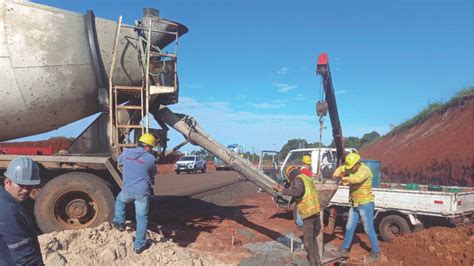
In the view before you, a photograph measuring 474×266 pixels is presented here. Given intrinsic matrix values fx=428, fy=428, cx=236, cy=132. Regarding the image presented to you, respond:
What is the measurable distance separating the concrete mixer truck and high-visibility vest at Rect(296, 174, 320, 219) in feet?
6.63

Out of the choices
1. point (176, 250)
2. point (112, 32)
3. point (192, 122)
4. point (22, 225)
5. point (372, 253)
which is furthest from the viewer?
point (192, 122)

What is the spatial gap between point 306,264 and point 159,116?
166 inches

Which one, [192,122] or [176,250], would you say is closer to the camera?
[176,250]

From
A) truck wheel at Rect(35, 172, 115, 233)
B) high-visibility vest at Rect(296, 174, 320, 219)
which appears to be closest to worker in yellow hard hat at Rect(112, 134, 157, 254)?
truck wheel at Rect(35, 172, 115, 233)

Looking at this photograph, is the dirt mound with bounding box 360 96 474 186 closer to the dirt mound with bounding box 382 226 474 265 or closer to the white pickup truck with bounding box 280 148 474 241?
the white pickup truck with bounding box 280 148 474 241

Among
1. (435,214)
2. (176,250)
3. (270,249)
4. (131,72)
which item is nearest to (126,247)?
(176,250)

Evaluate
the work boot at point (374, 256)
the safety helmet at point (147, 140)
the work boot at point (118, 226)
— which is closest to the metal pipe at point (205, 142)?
the safety helmet at point (147, 140)

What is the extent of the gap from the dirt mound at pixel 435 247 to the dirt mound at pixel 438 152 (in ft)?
32.5

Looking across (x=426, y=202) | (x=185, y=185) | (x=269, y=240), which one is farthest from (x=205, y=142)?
(x=185, y=185)

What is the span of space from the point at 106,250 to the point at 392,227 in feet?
19.4

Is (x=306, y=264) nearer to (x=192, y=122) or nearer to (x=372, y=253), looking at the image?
(x=372, y=253)

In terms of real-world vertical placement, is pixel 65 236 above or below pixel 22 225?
below

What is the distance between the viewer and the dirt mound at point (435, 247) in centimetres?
705

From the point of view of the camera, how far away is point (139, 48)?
817cm
